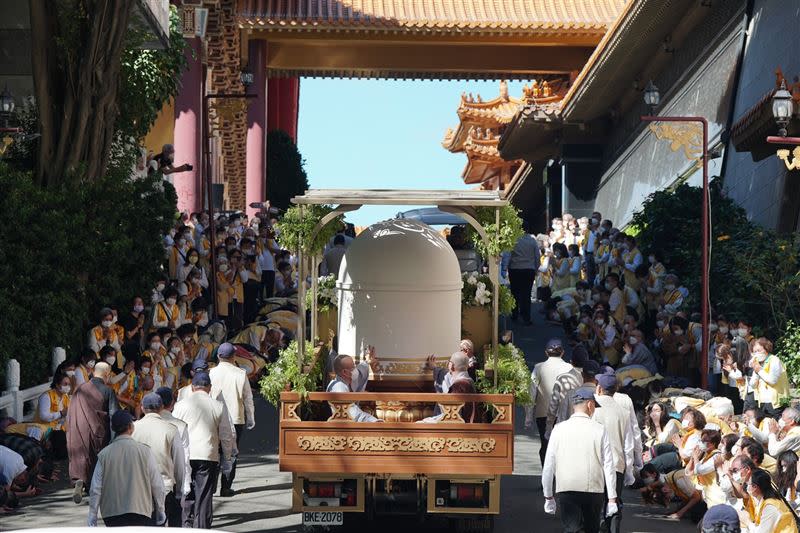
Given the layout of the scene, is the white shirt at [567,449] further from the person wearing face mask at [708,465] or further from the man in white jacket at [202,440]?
the man in white jacket at [202,440]

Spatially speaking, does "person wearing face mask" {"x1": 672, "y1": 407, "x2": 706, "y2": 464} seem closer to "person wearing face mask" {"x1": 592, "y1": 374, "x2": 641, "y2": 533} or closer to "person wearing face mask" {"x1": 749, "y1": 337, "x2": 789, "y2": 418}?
"person wearing face mask" {"x1": 592, "y1": 374, "x2": 641, "y2": 533}

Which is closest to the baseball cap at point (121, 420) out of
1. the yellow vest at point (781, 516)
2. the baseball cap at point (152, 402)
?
the baseball cap at point (152, 402)

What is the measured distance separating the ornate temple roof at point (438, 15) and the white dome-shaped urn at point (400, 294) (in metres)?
25.3

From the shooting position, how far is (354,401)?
41.9 feet

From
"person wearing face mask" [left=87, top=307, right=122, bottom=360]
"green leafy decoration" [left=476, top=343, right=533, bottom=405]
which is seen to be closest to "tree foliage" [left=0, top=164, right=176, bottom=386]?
"person wearing face mask" [left=87, top=307, right=122, bottom=360]

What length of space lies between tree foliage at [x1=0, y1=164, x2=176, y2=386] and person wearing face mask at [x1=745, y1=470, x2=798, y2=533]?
10821 mm

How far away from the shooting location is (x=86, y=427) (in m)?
14.2

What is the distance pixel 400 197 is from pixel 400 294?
1769 mm

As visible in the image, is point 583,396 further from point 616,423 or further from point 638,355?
point 638,355

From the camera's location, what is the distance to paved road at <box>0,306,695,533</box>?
13922mm

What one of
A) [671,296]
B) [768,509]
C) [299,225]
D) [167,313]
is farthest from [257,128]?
[768,509]

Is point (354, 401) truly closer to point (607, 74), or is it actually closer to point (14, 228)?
point (14, 228)

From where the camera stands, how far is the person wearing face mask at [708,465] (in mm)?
13367

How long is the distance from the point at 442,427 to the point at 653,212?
13770 mm
